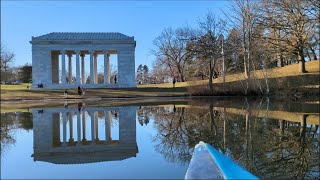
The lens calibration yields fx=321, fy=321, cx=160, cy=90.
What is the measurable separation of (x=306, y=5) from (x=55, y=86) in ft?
135

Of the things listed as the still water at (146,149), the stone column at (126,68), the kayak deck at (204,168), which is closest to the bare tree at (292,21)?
the stone column at (126,68)

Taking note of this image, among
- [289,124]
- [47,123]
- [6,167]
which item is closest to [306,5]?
[289,124]

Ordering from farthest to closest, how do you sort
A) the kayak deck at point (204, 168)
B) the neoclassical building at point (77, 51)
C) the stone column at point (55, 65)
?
the stone column at point (55, 65) → the neoclassical building at point (77, 51) → the kayak deck at point (204, 168)

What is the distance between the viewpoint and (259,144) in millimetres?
9023

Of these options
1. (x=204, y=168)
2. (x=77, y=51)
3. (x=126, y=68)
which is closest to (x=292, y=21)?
(x=126, y=68)

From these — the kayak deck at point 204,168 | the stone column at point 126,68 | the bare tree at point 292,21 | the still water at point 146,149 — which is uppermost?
the bare tree at point 292,21

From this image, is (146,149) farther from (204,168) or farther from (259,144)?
(204,168)

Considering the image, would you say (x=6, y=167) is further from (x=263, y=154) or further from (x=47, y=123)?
(x=47, y=123)

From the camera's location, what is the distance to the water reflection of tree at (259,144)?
22.0 feet

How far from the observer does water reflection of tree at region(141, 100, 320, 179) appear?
264 inches

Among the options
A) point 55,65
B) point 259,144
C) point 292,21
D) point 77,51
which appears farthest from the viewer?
point 55,65

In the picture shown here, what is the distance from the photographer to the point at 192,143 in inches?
372

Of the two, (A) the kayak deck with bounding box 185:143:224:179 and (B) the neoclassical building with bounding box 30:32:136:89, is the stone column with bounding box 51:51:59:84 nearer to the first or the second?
(B) the neoclassical building with bounding box 30:32:136:89

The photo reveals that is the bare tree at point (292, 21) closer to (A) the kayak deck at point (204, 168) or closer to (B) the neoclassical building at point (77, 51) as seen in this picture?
(B) the neoclassical building at point (77, 51)
